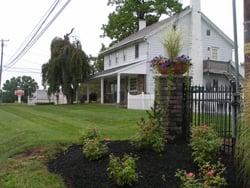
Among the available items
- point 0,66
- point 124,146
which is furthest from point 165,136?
point 0,66

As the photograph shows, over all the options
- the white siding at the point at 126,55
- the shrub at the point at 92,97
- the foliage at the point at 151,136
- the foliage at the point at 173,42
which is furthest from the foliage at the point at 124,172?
the shrub at the point at 92,97

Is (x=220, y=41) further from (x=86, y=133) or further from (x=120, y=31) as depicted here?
(x=86, y=133)

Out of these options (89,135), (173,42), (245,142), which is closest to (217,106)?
(173,42)

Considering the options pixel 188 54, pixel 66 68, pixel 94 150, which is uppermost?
pixel 188 54

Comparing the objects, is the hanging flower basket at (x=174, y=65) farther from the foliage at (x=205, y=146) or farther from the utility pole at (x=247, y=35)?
the utility pole at (x=247, y=35)

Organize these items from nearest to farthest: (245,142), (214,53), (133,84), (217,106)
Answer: (245,142) → (217,106) → (133,84) → (214,53)

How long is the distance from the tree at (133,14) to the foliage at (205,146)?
3025 centimetres

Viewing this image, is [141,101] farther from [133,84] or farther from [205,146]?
[205,146]

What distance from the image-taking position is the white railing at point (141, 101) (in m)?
19.7

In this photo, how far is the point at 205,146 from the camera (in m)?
4.91

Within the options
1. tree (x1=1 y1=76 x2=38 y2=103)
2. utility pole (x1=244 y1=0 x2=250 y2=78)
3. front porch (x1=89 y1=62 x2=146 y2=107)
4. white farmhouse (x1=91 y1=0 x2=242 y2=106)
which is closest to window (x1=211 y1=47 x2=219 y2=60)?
white farmhouse (x1=91 y1=0 x2=242 y2=106)

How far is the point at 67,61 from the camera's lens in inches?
1107

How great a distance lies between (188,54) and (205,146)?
64.5ft

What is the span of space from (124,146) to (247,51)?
9.35ft
